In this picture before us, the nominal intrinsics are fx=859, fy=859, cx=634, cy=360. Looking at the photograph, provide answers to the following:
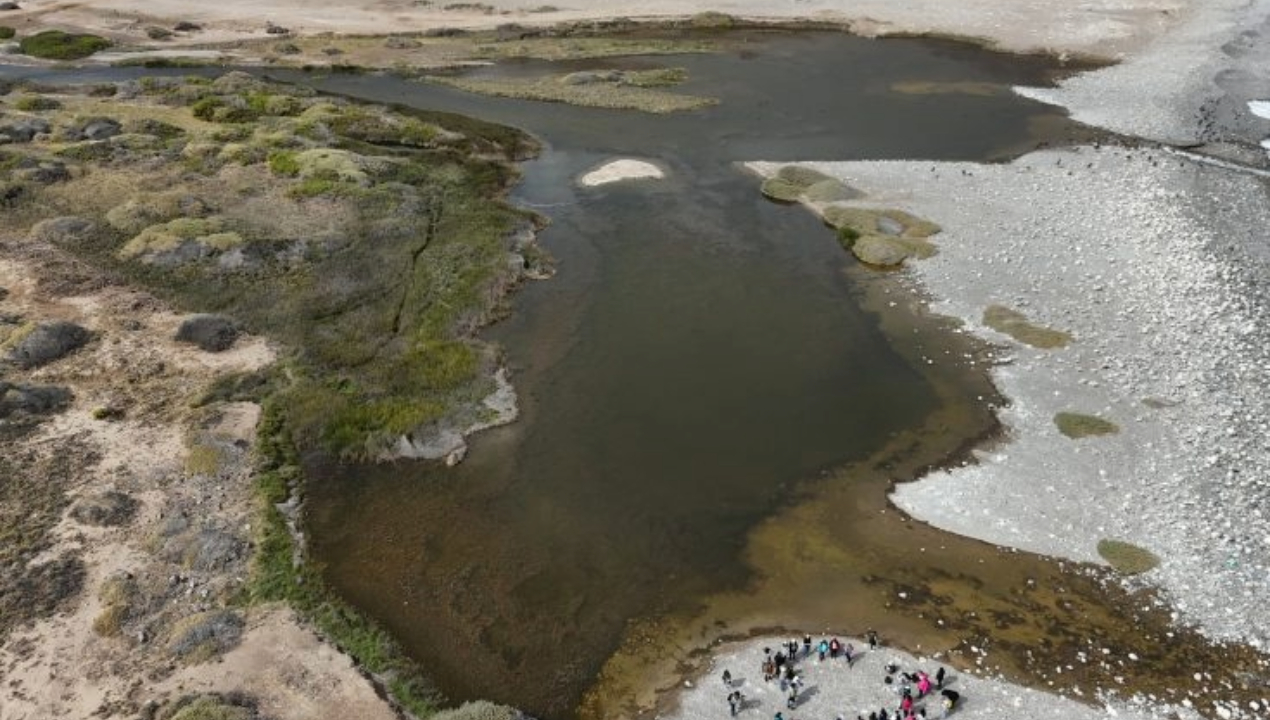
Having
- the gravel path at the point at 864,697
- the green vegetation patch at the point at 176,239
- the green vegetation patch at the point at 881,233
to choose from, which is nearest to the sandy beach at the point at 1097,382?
the gravel path at the point at 864,697

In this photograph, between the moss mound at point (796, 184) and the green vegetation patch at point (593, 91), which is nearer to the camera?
the moss mound at point (796, 184)

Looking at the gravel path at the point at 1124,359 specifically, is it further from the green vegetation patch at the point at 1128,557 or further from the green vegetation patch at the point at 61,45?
the green vegetation patch at the point at 61,45

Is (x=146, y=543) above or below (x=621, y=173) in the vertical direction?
below

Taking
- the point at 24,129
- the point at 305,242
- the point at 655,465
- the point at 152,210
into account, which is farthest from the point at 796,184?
the point at 24,129

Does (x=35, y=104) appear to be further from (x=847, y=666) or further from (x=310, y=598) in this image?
(x=847, y=666)

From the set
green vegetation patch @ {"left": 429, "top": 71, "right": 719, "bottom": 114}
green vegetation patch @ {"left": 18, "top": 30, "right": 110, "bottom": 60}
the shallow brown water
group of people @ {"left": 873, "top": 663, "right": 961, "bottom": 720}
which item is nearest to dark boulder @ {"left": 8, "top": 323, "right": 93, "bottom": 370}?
the shallow brown water
